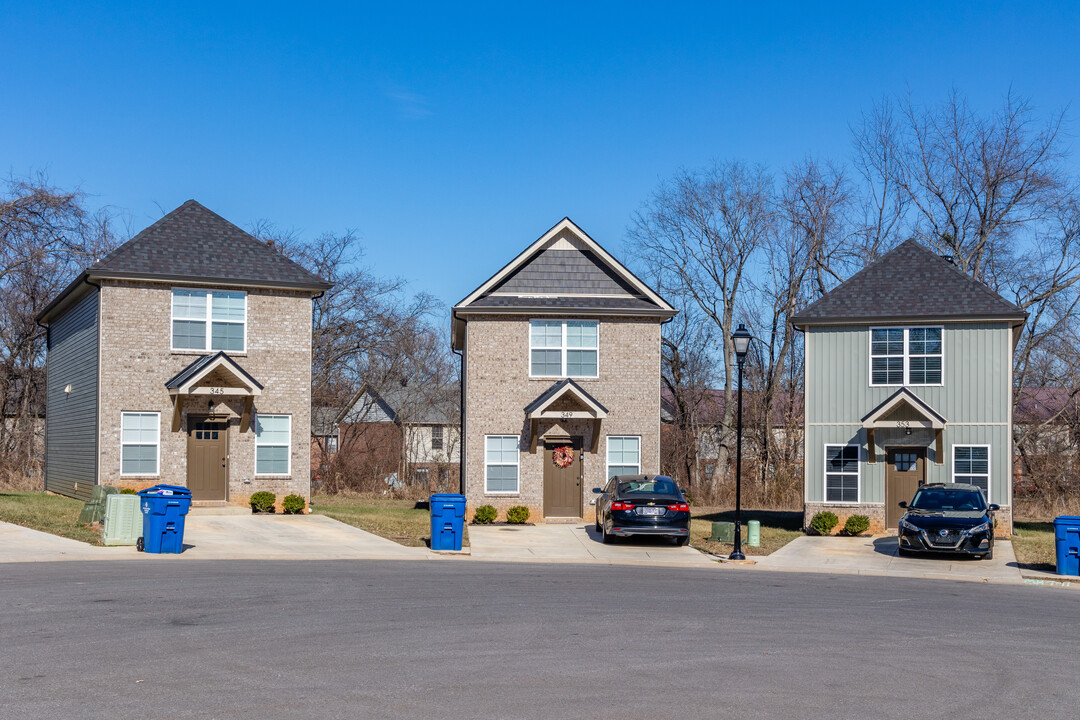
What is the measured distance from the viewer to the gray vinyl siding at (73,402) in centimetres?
2928

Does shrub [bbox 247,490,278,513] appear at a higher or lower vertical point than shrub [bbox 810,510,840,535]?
higher

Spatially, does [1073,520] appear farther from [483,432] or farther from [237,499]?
[237,499]

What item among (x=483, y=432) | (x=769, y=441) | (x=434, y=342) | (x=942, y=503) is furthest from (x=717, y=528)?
(x=434, y=342)

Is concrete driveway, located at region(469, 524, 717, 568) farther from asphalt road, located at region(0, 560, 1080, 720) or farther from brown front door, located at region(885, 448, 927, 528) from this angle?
brown front door, located at region(885, 448, 927, 528)

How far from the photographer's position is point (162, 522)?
63.2 feet

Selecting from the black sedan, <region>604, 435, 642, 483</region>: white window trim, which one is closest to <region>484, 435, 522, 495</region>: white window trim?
Result: <region>604, 435, 642, 483</region>: white window trim

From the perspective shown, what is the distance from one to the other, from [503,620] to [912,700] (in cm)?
504

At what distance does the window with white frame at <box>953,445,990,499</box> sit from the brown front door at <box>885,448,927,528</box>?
821mm

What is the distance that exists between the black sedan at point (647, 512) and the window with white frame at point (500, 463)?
6.38 m

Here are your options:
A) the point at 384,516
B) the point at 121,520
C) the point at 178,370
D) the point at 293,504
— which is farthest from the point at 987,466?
the point at 178,370

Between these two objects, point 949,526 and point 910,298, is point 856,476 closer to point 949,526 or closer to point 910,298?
point 910,298

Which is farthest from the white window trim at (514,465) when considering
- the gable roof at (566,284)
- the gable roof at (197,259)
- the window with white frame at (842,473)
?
the window with white frame at (842,473)

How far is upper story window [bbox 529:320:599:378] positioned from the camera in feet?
99.6

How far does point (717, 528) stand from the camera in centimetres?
2530
